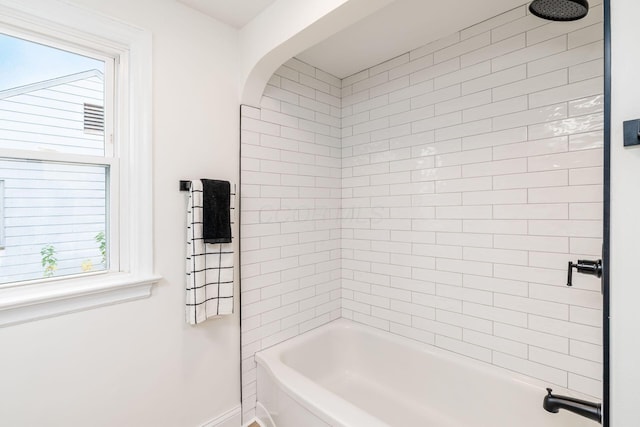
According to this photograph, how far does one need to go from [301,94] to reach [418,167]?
40.6 inches

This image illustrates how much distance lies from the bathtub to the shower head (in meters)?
1.76

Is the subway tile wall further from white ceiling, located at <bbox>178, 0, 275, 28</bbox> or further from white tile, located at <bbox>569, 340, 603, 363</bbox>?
white ceiling, located at <bbox>178, 0, 275, 28</bbox>

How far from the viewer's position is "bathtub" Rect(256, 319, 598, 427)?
1563 mm

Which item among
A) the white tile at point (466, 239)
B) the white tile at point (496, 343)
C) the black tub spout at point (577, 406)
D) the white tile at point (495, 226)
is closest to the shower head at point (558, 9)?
the white tile at point (495, 226)

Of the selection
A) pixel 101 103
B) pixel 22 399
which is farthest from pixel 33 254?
pixel 101 103

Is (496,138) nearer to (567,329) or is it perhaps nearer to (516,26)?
(516,26)

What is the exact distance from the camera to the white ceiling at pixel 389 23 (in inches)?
65.8

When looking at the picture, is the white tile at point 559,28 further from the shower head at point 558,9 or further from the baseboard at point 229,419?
the baseboard at point 229,419

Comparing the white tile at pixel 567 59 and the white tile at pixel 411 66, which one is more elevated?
the white tile at pixel 411 66

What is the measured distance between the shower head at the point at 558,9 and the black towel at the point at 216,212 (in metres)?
1.61

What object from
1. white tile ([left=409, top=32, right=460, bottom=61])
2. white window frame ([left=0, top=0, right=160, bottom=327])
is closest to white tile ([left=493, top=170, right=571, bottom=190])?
white tile ([left=409, top=32, right=460, bottom=61])

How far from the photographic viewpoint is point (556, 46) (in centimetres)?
157

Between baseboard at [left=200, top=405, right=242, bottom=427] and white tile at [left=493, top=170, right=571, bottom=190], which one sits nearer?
white tile at [left=493, top=170, right=571, bottom=190]

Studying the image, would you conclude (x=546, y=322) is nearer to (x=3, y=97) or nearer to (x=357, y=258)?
(x=357, y=258)
